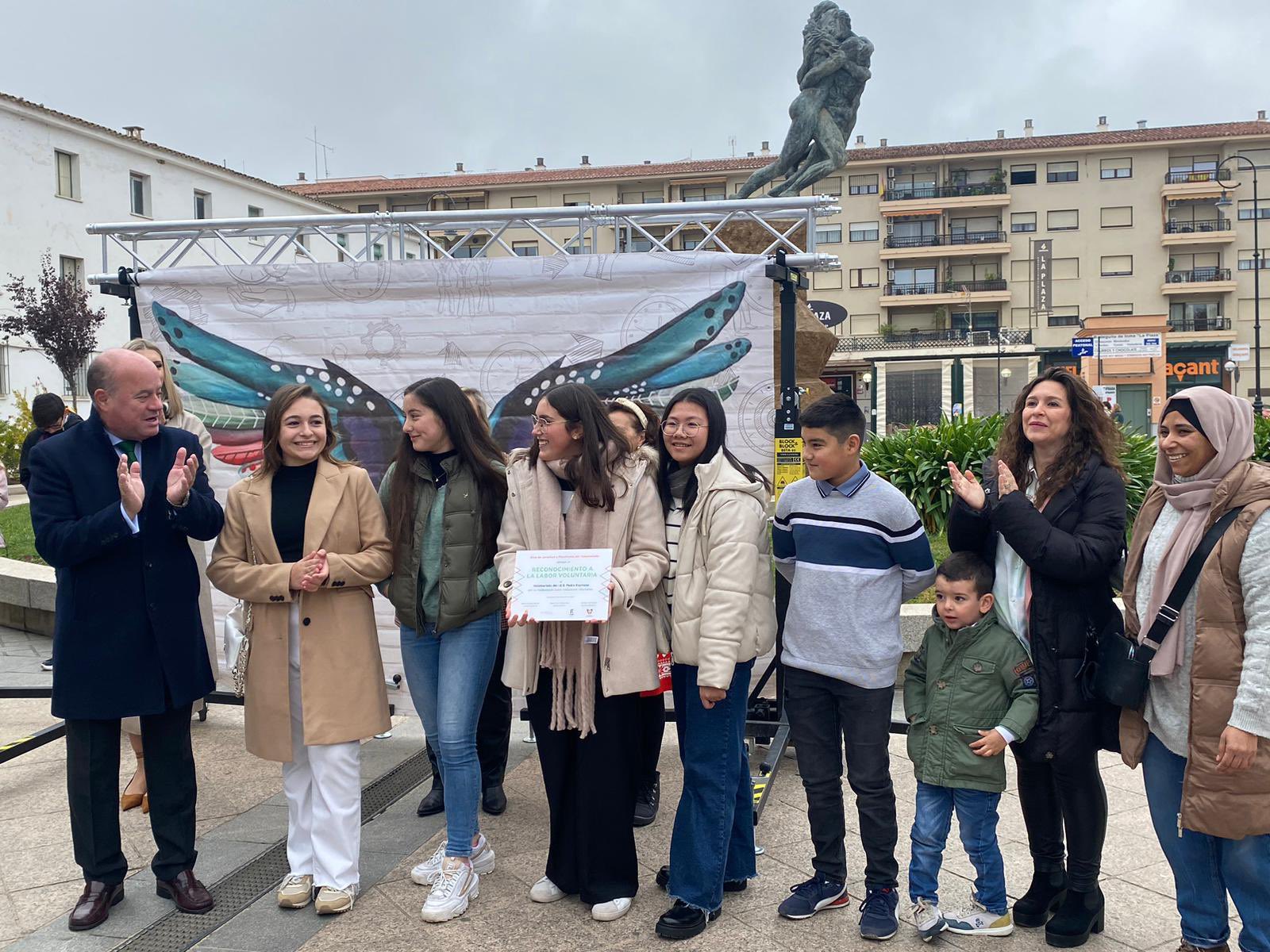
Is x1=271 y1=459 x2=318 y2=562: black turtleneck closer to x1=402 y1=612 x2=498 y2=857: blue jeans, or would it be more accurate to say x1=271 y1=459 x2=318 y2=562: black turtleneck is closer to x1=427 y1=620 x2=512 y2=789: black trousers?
x1=402 y1=612 x2=498 y2=857: blue jeans

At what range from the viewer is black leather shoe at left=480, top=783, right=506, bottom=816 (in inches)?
184

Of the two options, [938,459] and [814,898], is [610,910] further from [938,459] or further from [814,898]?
[938,459]

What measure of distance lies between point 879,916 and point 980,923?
34cm

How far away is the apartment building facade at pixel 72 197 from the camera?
31.2m

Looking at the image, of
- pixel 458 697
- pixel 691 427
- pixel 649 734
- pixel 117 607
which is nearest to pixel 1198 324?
pixel 649 734

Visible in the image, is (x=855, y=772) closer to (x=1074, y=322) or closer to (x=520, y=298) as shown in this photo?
(x=520, y=298)

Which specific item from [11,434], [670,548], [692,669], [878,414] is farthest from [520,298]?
[878,414]

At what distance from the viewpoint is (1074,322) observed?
2186 inches

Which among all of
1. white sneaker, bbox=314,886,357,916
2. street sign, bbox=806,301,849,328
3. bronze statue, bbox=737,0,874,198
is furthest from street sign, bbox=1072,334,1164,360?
white sneaker, bbox=314,886,357,916

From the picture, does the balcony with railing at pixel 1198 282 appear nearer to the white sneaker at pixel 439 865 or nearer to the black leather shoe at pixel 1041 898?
the black leather shoe at pixel 1041 898

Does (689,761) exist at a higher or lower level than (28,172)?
lower

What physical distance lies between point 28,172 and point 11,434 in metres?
15.6

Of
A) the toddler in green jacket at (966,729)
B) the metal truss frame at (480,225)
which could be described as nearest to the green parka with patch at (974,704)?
the toddler in green jacket at (966,729)

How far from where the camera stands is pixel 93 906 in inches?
140
